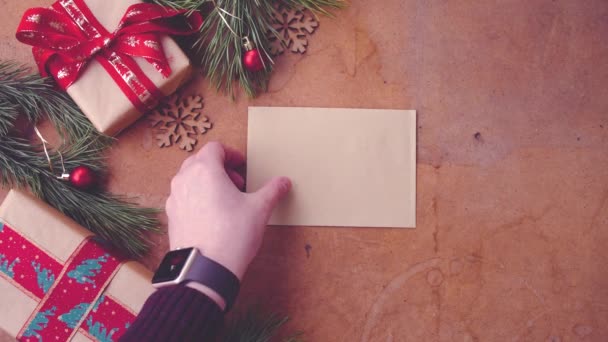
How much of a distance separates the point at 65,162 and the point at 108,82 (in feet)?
0.58

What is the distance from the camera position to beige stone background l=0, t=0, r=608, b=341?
92 cm

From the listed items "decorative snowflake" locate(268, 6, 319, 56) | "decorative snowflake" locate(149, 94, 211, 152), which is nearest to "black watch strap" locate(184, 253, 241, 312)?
"decorative snowflake" locate(149, 94, 211, 152)

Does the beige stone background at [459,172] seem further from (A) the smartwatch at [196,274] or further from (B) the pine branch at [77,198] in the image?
(A) the smartwatch at [196,274]

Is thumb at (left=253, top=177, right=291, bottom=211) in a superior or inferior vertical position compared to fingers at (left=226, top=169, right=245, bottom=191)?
inferior

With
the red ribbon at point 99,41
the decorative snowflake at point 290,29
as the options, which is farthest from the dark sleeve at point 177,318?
the decorative snowflake at point 290,29

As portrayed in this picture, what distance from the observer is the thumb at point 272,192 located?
33.3 inches

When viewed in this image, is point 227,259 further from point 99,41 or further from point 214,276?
point 99,41

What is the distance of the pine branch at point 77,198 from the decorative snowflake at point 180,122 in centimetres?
13

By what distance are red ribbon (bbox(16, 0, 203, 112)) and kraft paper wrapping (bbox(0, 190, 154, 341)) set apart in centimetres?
23

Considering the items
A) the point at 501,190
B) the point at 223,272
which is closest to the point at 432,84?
the point at 501,190

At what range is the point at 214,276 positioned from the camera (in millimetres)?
745

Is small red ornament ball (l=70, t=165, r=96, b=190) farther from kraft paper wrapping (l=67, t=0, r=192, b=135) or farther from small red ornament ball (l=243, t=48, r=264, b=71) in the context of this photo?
small red ornament ball (l=243, t=48, r=264, b=71)

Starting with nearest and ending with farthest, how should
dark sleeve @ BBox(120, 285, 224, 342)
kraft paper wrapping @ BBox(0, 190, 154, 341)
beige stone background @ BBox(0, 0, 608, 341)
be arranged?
1. dark sleeve @ BBox(120, 285, 224, 342)
2. kraft paper wrapping @ BBox(0, 190, 154, 341)
3. beige stone background @ BBox(0, 0, 608, 341)

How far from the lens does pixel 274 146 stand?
36.3 inches
